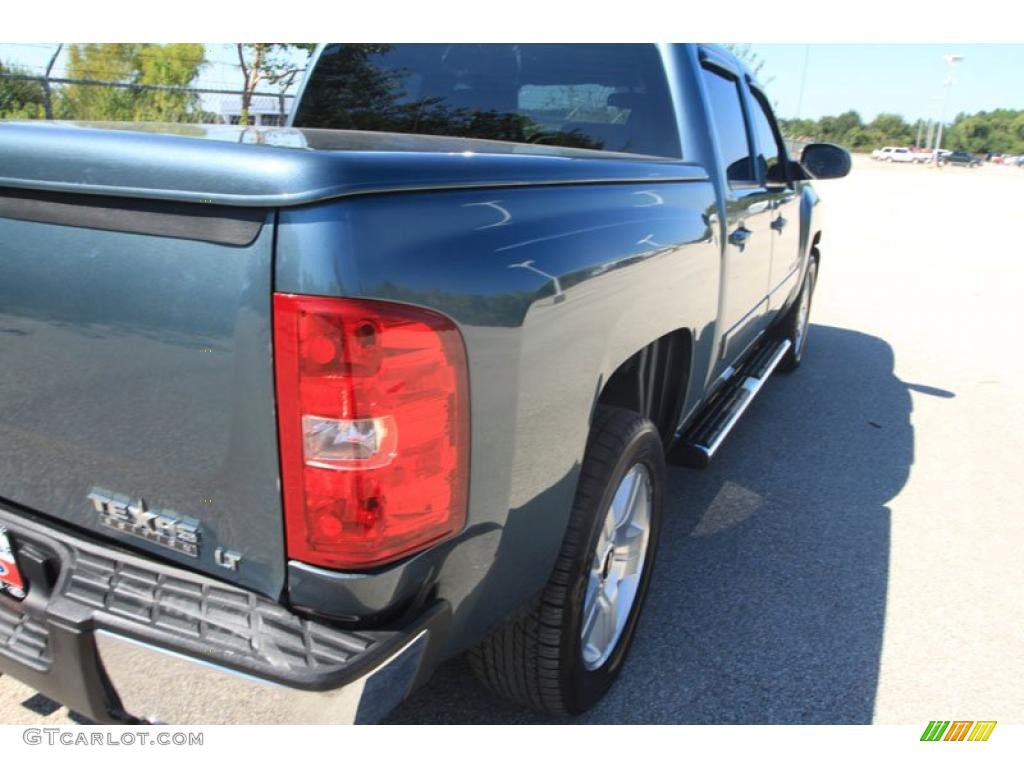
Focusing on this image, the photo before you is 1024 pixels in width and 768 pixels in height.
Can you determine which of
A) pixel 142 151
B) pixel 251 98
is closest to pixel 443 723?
pixel 142 151

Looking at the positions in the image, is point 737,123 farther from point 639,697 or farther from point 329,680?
point 329,680

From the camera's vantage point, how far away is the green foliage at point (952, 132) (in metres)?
96.6

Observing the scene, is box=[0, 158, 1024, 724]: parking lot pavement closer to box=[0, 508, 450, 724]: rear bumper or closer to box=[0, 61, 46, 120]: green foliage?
box=[0, 508, 450, 724]: rear bumper

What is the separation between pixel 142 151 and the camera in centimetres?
133

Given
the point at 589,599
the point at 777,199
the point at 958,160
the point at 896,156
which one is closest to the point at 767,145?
the point at 777,199

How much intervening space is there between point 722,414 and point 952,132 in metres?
125

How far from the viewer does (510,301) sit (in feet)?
4.91

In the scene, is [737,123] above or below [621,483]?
above

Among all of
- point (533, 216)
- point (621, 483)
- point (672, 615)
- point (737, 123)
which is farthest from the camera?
point (737, 123)

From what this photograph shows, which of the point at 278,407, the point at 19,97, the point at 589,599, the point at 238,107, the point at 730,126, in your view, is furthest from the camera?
the point at 238,107

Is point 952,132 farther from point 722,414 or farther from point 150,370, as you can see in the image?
point 150,370

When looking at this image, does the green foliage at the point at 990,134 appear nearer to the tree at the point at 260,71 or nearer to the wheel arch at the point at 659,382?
the tree at the point at 260,71

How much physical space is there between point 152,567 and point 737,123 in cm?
313

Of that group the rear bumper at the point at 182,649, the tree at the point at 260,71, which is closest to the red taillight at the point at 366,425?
the rear bumper at the point at 182,649
